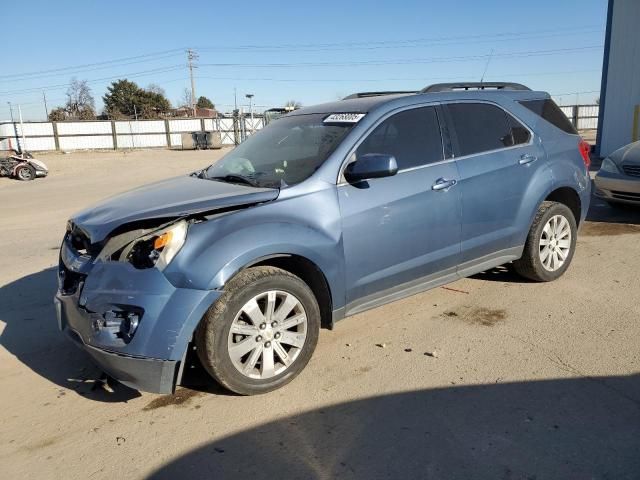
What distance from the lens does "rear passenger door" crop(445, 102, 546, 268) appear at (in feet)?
13.9

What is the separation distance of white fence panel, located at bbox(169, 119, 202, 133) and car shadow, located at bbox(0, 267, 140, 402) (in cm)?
3734

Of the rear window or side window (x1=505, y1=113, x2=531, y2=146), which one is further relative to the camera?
the rear window

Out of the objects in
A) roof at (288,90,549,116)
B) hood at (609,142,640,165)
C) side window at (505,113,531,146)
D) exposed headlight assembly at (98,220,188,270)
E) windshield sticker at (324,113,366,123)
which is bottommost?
hood at (609,142,640,165)

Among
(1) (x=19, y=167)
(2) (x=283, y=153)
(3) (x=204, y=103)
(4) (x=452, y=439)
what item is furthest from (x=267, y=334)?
(3) (x=204, y=103)

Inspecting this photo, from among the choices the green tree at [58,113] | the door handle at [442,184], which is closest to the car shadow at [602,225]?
the door handle at [442,184]

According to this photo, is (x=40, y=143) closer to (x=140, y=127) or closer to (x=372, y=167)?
(x=140, y=127)

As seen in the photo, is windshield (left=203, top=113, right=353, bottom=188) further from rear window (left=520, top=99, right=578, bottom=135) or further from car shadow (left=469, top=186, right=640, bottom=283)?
car shadow (left=469, top=186, right=640, bottom=283)

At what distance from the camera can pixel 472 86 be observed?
4.89 m

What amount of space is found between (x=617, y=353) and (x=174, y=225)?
10.1 ft

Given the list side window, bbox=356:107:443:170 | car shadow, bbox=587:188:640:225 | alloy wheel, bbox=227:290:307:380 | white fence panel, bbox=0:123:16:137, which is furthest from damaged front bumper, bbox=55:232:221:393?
white fence panel, bbox=0:123:16:137

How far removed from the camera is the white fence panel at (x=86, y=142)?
126 ft

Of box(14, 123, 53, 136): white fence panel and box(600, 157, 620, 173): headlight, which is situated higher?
box(14, 123, 53, 136): white fence panel

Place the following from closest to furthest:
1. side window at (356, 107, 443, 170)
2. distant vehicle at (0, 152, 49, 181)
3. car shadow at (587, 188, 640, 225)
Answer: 1. side window at (356, 107, 443, 170)
2. car shadow at (587, 188, 640, 225)
3. distant vehicle at (0, 152, 49, 181)

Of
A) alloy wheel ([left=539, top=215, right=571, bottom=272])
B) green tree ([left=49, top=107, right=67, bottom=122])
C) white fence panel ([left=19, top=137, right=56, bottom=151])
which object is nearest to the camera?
alloy wheel ([left=539, top=215, right=571, bottom=272])
